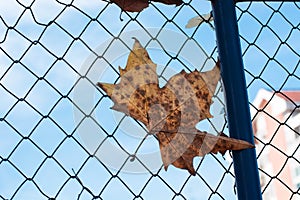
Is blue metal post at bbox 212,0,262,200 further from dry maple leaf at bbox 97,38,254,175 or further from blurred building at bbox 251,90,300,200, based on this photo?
blurred building at bbox 251,90,300,200

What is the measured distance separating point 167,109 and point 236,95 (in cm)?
17

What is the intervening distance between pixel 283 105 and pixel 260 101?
2.41 meters

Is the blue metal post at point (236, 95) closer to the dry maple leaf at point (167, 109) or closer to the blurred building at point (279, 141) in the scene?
the dry maple leaf at point (167, 109)

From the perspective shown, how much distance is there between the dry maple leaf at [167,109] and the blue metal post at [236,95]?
0.10ft

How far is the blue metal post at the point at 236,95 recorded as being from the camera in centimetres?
118

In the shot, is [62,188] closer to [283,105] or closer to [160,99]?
[160,99]

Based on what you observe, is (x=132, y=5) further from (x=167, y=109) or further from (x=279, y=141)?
(x=279, y=141)

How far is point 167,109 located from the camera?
116 cm

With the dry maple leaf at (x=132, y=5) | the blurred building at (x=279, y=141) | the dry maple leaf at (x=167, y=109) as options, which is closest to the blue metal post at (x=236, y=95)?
the dry maple leaf at (x=167, y=109)

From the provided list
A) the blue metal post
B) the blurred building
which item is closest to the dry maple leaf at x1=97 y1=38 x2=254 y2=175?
the blue metal post

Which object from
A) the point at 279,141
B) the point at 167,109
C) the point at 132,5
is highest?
the point at 279,141

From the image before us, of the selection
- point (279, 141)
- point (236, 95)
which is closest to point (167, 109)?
point (236, 95)

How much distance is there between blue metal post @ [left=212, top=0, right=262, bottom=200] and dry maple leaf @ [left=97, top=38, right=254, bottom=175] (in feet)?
0.10

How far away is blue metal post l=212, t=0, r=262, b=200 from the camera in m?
1.18
